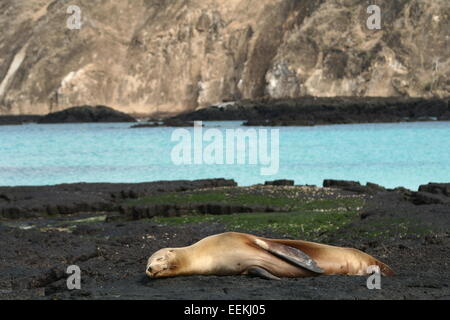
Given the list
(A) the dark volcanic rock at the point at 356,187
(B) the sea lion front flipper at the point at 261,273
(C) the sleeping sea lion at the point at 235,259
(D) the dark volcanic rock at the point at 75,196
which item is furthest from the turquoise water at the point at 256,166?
(B) the sea lion front flipper at the point at 261,273

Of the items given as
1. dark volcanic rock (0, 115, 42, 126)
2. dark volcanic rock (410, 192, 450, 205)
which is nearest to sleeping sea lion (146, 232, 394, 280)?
dark volcanic rock (410, 192, 450, 205)

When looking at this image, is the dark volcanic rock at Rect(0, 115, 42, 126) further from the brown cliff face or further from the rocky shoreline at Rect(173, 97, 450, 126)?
the rocky shoreline at Rect(173, 97, 450, 126)

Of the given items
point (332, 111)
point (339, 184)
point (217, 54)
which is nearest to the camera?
point (339, 184)

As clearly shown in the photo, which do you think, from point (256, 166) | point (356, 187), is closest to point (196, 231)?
point (356, 187)

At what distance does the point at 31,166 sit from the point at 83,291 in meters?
48.2

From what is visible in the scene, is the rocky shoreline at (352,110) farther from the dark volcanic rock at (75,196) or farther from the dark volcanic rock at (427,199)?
the dark volcanic rock at (427,199)

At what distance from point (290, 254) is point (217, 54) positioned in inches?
4168

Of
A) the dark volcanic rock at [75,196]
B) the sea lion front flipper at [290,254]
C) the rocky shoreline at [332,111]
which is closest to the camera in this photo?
the sea lion front flipper at [290,254]

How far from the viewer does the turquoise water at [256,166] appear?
45875 millimetres

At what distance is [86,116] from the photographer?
11138 cm

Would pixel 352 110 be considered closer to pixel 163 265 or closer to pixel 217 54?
pixel 217 54

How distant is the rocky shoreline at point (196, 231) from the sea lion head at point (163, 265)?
0.32 feet

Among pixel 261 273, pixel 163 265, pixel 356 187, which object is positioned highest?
pixel 163 265
